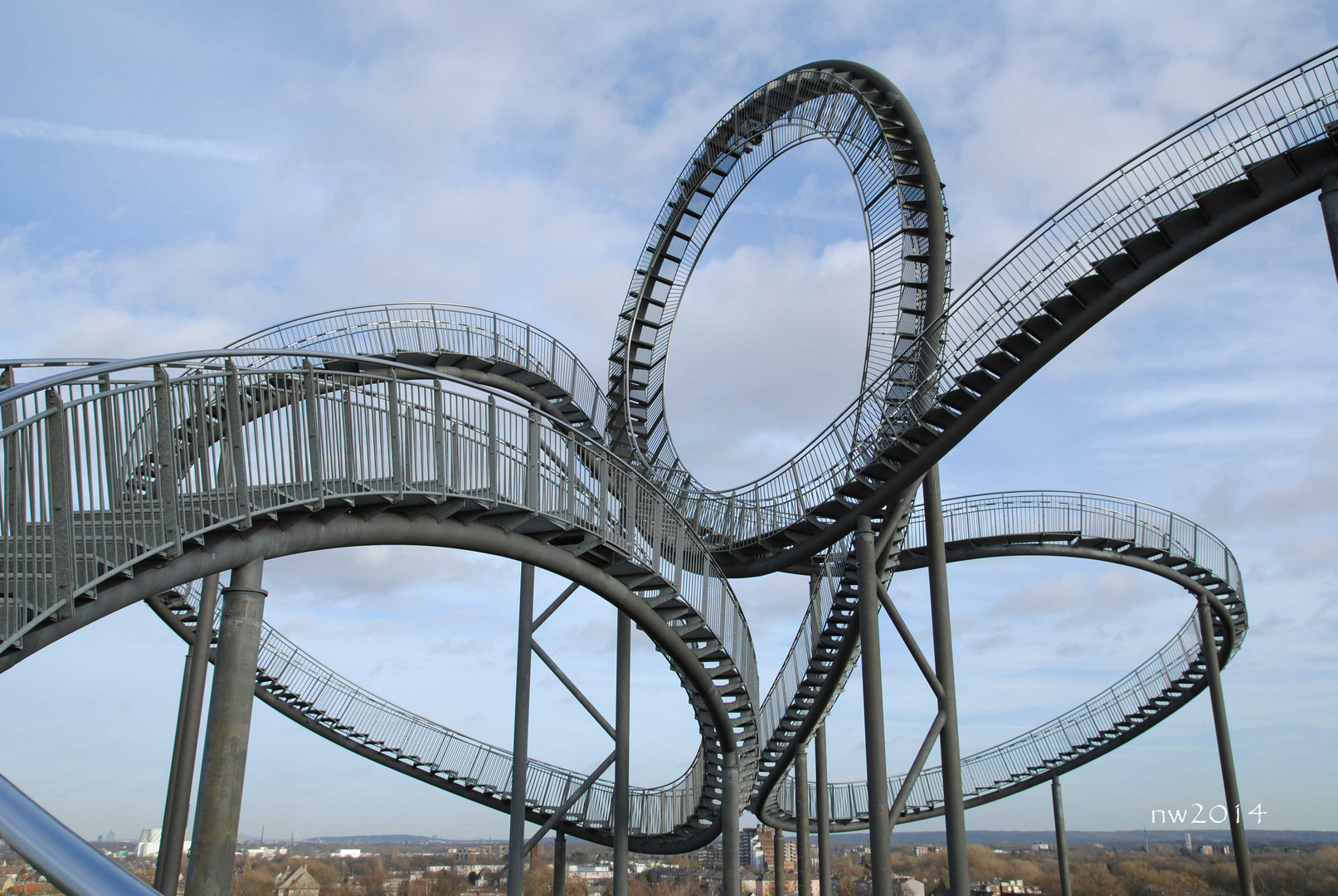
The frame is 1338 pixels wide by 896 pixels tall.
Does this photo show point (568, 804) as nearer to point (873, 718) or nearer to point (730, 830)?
point (730, 830)

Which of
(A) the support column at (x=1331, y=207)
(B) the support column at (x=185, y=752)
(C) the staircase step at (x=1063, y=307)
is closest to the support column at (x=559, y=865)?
(B) the support column at (x=185, y=752)

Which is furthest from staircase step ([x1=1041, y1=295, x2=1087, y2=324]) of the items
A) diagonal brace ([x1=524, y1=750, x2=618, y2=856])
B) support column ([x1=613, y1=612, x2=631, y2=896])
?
diagonal brace ([x1=524, y1=750, x2=618, y2=856])

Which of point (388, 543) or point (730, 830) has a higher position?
point (388, 543)

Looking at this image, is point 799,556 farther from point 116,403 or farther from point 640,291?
point 116,403

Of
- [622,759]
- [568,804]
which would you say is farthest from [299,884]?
[622,759]

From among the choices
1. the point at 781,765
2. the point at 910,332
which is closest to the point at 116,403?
the point at 910,332
